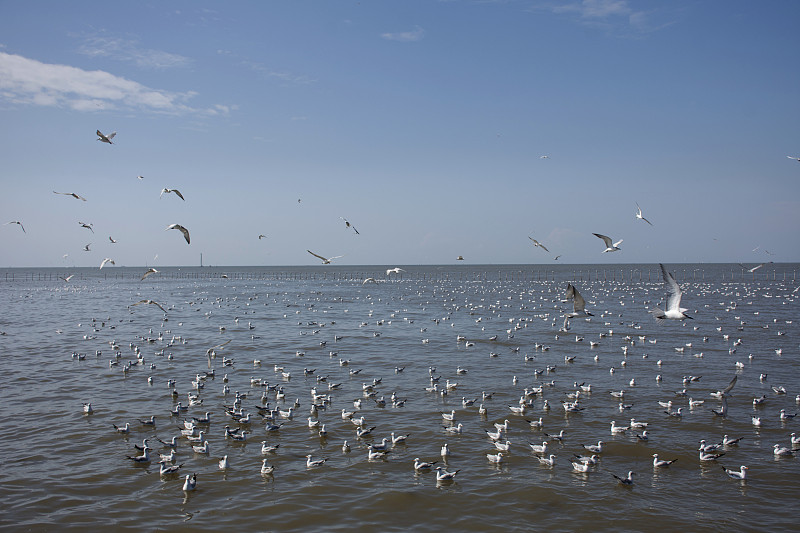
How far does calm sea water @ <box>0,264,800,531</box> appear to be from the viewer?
1326cm

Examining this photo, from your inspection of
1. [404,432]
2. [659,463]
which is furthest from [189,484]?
[659,463]

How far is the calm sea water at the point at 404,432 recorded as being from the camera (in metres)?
13.3

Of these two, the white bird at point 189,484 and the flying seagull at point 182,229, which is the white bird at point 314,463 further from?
the flying seagull at point 182,229

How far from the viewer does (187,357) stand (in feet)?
104

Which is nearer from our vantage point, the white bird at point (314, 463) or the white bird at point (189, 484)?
the white bird at point (189, 484)

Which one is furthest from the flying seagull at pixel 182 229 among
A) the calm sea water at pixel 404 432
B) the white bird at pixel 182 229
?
the calm sea water at pixel 404 432

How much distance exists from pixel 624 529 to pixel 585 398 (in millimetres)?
10291

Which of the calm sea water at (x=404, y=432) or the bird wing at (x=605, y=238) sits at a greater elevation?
the bird wing at (x=605, y=238)

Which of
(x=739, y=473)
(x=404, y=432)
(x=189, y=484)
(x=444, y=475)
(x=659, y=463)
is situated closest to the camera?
(x=189, y=484)

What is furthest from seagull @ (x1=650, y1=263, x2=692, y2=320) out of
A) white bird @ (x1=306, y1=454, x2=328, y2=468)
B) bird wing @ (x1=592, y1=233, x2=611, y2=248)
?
white bird @ (x1=306, y1=454, x2=328, y2=468)

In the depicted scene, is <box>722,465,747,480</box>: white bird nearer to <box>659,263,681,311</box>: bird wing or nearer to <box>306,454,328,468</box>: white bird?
<box>659,263,681,311</box>: bird wing

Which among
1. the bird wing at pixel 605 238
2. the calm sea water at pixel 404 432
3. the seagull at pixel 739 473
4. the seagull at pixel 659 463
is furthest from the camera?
the bird wing at pixel 605 238

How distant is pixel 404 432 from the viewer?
1859 centimetres

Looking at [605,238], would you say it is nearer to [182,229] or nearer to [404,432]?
[404,432]
